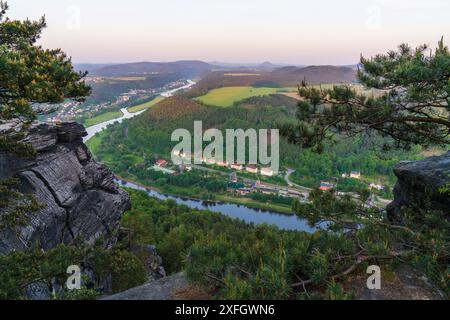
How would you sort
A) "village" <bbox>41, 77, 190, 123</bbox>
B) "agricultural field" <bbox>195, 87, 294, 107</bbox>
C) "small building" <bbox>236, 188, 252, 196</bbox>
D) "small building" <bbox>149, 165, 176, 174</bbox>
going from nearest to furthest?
1. "small building" <bbox>236, 188, 252, 196</bbox>
2. "small building" <bbox>149, 165, 176, 174</bbox>
3. "village" <bbox>41, 77, 190, 123</bbox>
4. "agricultural field" <bbox>195, 87, 294, 107</bbox>

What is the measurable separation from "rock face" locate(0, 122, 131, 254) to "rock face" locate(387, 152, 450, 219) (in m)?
8.49

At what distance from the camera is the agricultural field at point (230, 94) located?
111562 millimetres

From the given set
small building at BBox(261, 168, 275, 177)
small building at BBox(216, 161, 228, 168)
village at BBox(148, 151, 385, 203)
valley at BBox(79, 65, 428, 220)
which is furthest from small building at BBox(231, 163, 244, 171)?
small building at BBox(261, 168, 275, 177)

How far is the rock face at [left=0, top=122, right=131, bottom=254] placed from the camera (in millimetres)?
9508

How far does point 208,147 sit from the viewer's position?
8438cm

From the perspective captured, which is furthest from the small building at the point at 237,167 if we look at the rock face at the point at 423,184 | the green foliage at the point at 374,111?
the green foliage at the point at 374,111

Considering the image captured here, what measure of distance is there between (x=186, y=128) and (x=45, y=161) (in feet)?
274

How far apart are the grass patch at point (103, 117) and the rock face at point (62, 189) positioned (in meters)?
103

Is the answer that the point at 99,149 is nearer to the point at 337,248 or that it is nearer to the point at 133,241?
the point at 133,241

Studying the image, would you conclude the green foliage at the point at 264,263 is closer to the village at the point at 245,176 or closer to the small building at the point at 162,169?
the village at the point at 245,176

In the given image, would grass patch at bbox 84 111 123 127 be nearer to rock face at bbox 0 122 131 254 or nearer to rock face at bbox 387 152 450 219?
rock face at bbox 0 122 131 254

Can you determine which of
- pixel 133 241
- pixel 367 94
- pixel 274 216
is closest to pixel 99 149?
pixel 274 216

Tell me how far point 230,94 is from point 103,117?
156 feet

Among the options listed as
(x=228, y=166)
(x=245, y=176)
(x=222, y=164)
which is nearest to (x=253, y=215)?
(x=245, y=176)
